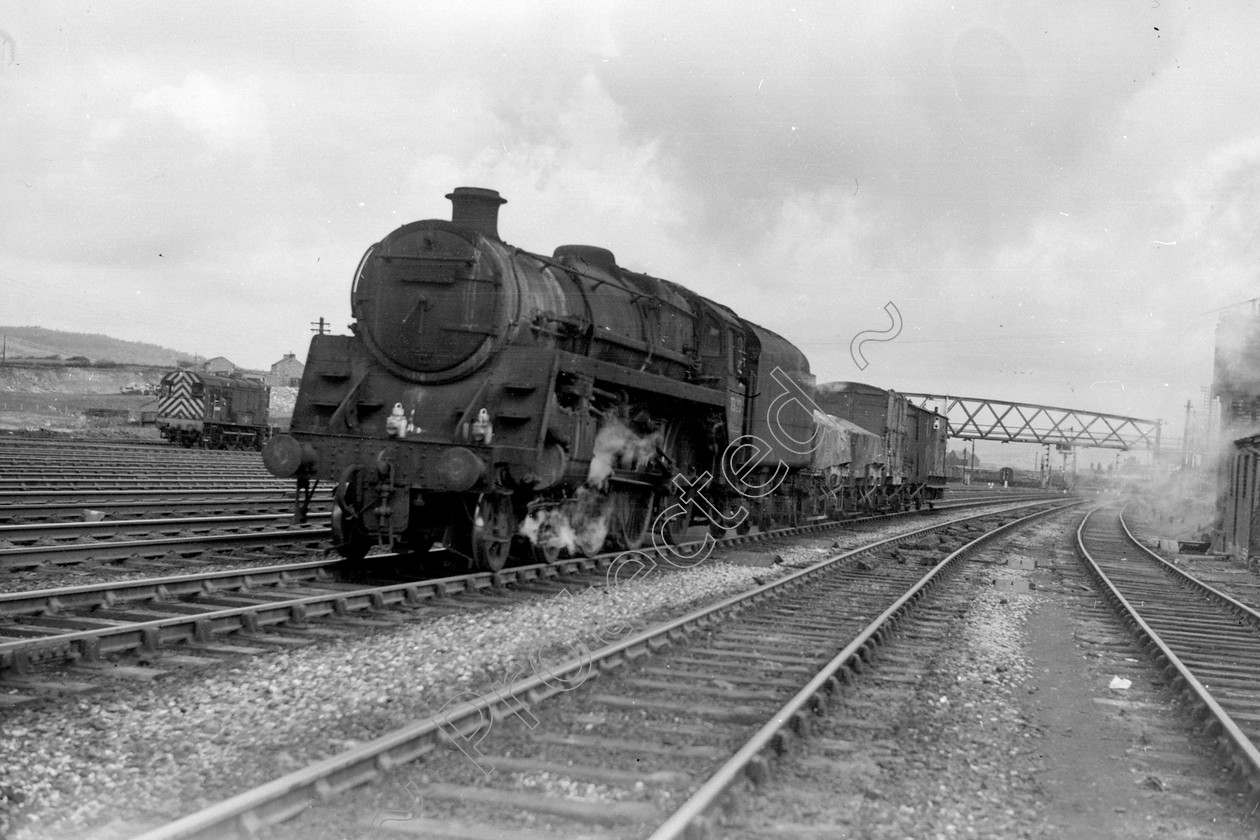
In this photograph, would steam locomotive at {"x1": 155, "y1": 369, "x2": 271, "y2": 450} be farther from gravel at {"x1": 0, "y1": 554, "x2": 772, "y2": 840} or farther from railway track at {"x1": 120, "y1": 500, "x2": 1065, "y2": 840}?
railway track at {"x1": 120, "y1": 500, "x2": 1065, "y2": 840}

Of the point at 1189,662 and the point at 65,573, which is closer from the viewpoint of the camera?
the point at 1189,662

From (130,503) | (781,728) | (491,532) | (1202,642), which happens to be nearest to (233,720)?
(781,728)

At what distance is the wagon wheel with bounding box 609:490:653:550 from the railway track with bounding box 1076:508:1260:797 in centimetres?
537

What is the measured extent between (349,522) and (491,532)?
138 cm

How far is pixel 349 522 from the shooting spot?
1005 centimetres

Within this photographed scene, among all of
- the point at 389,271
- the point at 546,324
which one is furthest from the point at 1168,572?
the point at 389,271

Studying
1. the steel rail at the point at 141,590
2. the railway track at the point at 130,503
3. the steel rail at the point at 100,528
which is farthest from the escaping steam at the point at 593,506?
the railway track at the point at 130,503

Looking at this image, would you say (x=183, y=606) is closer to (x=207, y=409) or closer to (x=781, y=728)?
(x=781, y=728)

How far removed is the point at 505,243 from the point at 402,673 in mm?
5179

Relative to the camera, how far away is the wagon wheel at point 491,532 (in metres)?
9.66

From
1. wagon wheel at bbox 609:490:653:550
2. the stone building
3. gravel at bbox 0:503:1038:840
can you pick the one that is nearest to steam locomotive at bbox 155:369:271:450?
wagon wheel at bbox 609:490:653:550

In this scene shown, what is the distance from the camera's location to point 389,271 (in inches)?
400

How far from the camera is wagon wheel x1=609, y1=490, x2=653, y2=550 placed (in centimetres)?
1259

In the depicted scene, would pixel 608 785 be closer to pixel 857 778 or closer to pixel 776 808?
pixel 776 808
